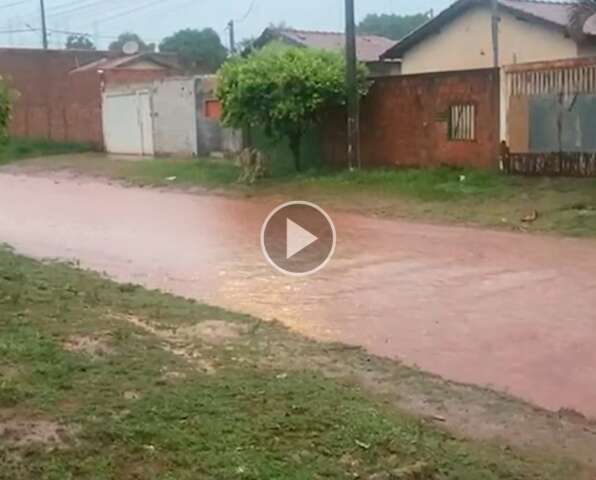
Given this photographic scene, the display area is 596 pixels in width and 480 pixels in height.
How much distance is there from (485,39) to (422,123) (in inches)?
318

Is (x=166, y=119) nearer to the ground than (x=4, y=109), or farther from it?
nearer to the ground

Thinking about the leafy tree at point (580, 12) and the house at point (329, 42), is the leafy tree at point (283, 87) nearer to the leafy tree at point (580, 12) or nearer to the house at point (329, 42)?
the leafy tree at point (580, 12)

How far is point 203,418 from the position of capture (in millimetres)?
4891

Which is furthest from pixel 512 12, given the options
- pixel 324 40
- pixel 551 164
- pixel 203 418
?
pixel 203 418

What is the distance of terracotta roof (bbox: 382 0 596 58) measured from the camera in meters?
25.1

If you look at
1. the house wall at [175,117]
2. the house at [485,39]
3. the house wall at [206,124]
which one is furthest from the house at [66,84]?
the house at [485,39]

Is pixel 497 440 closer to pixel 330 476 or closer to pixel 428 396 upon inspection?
pixel 428 396

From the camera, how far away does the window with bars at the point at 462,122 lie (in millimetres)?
19578

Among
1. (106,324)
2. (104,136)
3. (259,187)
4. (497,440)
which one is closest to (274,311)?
(106,324)

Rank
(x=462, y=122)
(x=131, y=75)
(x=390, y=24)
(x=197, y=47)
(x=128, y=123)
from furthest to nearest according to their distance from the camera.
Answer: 1. (x=390, y=24)
2. (x=197, y=47)
3. (x=131, y=75)
4. (x=128, y=123)
5. (x=462, y=122)

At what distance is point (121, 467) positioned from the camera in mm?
4254

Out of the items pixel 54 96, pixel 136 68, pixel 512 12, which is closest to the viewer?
pixel 512 12

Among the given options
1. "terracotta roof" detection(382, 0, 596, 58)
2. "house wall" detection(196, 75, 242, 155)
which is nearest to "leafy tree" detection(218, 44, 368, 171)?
"terracotta roof" detection(382, 0, 596, 58)
